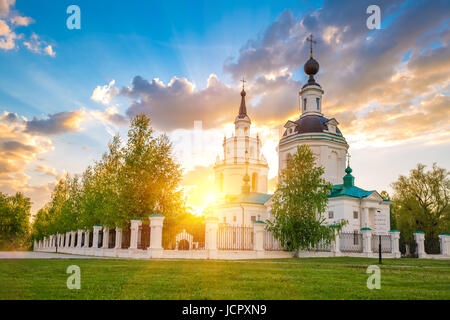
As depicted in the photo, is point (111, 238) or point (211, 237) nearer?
point (211, 237)

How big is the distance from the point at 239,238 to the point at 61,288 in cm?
1990

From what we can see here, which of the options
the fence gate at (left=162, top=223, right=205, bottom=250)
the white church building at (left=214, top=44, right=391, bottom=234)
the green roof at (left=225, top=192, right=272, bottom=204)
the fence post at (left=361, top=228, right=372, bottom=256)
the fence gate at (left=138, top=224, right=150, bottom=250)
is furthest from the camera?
the green roof at (left=225, top=192, right=272, bottom=204)

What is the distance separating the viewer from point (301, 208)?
2733 cm

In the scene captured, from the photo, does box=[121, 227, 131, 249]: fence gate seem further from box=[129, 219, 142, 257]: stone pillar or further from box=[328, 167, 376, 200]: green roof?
box=[328, 167, 376, 200]: green roof

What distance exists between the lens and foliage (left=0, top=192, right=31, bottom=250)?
72.2 metres

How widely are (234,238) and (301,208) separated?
5.16 m

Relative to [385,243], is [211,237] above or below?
above

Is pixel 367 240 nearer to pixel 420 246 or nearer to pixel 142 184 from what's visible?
pixel 420 246

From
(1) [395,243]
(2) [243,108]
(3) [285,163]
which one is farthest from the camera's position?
(2) [243,108]

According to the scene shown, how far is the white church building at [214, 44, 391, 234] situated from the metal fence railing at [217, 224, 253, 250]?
28.1 feet

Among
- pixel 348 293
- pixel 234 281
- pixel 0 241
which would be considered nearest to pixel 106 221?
pixel 234 281

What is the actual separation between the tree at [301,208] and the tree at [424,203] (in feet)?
64.6

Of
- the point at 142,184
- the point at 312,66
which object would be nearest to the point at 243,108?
the point at 312,66

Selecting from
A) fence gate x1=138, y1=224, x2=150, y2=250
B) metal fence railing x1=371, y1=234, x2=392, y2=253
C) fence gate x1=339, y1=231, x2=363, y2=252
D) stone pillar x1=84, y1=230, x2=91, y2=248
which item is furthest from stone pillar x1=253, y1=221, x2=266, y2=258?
stone pillar x1=84, y1=230, x2=91, y2=248
